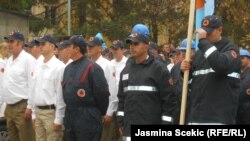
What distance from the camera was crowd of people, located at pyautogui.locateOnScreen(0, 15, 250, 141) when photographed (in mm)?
6465

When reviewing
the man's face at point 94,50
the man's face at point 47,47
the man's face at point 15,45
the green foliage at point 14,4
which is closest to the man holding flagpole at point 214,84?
the man's face at point 47,47

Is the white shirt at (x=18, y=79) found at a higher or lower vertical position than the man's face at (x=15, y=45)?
lower

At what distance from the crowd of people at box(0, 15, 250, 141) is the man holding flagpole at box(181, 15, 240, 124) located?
1 centimetres

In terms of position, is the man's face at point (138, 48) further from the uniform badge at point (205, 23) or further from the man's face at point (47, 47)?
the man's face at point (47, 47)

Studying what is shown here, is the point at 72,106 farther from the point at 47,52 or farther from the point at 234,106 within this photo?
the point at 234,106

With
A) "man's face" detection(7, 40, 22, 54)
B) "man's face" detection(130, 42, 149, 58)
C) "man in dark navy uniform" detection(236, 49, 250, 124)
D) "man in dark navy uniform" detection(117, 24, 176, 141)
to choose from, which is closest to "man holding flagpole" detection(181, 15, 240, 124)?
"man in dark navy uniform" detection(117, 24, 176, 141)

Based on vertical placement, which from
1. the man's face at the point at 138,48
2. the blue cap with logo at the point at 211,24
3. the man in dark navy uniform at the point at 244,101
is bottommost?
the man in dark navy uniform at the point at 244,101

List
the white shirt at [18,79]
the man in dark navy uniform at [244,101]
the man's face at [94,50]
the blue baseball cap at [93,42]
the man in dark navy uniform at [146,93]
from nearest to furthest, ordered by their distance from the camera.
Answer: the man in dark navy uniform at [146,93] → the man in dark navy uniform at [244,101] → the white shirt at [18,79] → the blue baseball cap at [93,42] → the man's face at [94,50]

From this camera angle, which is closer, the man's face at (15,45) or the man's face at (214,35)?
the man's face at (214,35)

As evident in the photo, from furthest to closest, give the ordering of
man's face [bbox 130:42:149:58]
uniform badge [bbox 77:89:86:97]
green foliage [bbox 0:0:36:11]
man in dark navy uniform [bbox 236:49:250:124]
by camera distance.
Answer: green foliage [bbox 0:0:36:11]
man in dark navy uniform [bbox 236:49:250:124]
uniform badge [bbox 77:89:86:97]
man's face [bbox 130:42:149:58]

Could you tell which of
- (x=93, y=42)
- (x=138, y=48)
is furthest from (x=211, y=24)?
(x=93, y=42)

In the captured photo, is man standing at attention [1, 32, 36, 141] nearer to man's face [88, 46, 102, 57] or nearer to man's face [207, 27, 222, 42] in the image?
man's face [88, 46, 102, 57]

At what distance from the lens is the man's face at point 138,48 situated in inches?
289

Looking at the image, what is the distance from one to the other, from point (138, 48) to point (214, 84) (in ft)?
4.28
